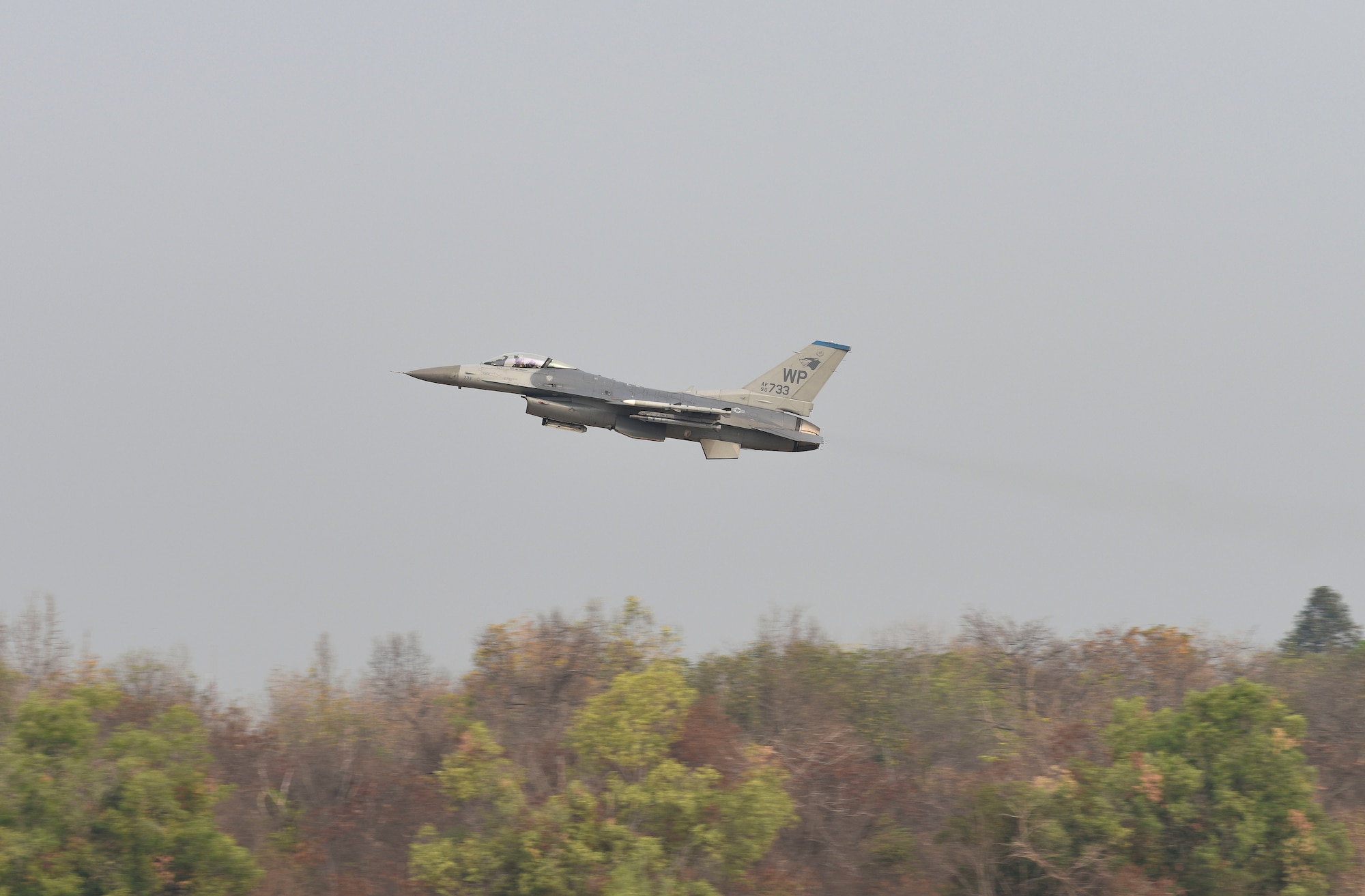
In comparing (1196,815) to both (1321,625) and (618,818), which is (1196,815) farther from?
(1321,625)

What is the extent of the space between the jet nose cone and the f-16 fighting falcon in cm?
2

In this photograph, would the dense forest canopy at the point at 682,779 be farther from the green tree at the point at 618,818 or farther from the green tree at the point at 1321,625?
the green tree at the point at 1321,625

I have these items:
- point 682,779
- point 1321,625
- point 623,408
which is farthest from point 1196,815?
point 1321,625

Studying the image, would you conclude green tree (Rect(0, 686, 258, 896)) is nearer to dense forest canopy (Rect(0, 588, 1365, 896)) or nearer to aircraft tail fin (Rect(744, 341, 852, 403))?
dense forest canopy (Rect(0, 588, 1365, 896))

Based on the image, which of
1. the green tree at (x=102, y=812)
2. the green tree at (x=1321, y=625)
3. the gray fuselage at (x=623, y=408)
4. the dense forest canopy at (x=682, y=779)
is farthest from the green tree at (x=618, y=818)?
the green tree at (x=1321, y=625)

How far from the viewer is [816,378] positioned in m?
41.5

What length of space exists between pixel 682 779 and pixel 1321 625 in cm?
7941

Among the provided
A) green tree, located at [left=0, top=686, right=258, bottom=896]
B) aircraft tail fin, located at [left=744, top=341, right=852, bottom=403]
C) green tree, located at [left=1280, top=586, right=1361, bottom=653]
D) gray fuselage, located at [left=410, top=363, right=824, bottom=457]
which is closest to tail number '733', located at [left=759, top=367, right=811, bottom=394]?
aircraft tail fin, located at [left=744, top=341, right=852, bottom=403]

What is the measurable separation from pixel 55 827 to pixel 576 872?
460 inches

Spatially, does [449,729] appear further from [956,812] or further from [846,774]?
[956,812]

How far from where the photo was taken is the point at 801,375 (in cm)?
4141

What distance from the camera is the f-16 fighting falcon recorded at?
128 feet

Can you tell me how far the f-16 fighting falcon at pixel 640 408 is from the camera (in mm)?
39062

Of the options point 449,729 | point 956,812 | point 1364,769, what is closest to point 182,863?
point 449,729
